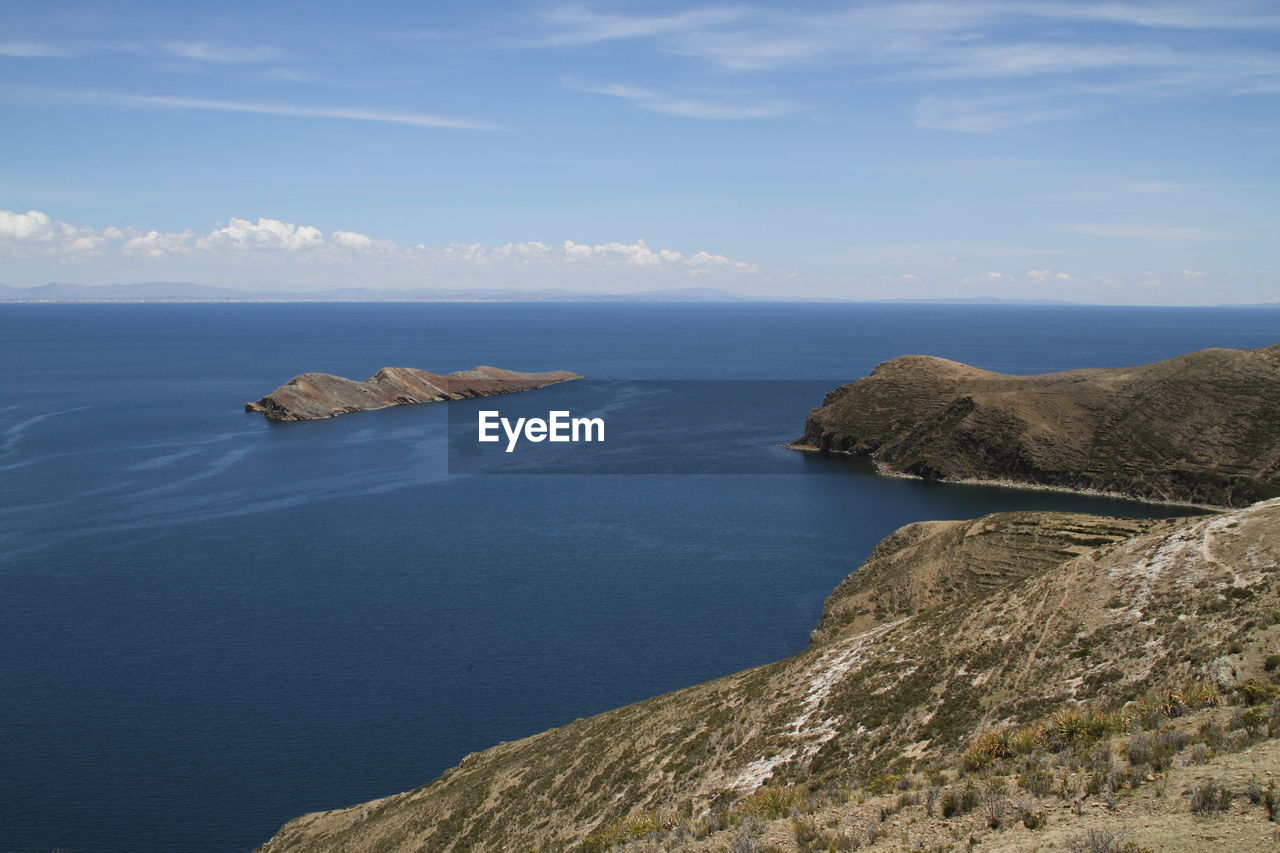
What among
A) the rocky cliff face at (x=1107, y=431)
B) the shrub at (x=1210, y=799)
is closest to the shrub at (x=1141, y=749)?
the shrub at (x=1210, y=799)

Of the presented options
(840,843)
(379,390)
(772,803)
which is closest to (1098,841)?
(840,843)

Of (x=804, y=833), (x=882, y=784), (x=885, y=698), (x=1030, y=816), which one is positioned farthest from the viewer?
(x=885, y=698)

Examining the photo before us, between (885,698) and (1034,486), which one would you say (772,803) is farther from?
(1034,486)

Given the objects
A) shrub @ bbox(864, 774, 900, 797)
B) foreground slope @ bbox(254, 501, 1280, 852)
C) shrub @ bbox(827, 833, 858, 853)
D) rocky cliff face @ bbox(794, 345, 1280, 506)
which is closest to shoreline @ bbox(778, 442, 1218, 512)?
rocky cliff face @ bbox(794, 345, 1280, 506)

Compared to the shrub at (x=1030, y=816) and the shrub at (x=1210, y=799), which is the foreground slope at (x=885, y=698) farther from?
the shrub at (x=1210, y=799)

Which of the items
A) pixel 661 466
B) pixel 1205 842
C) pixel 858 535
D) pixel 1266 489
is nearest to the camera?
pixel 1205 842

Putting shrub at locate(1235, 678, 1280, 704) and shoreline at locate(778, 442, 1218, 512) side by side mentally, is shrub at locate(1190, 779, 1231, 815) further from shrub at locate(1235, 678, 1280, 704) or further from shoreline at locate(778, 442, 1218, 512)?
shoreline at locate(778, 442, 1218, 512)

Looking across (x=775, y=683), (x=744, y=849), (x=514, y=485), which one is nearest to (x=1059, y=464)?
(x=514, y=485)

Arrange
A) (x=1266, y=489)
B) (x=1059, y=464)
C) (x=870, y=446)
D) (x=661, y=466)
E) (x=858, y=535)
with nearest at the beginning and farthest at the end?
(x=858, y=535)
(x=1266, y=489)
(x=1059, y=464)
(x=661, y=466)
(x=870, y=446)

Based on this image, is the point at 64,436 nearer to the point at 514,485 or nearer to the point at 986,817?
the point at 514,485
